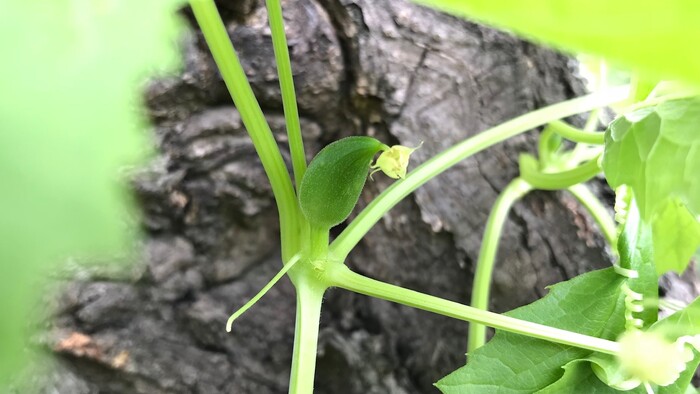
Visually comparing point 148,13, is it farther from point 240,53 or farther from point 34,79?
point 240,53

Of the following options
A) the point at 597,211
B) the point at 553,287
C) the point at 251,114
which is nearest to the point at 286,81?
the point at 251,114

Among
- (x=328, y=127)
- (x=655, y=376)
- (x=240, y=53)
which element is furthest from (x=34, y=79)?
(x=328, y=127)

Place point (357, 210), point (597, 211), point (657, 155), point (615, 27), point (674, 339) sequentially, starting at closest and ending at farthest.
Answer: point (615, 27) < point (657, 155) < point (674, 339) < point (597, 211) < point (357, 210)

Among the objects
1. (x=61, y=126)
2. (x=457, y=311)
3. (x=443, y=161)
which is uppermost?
(x=443, y=161)

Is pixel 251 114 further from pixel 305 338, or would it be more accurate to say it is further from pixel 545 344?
pixel 545 344

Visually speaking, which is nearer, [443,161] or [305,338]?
[305,338]
